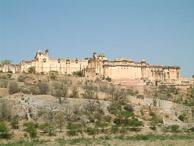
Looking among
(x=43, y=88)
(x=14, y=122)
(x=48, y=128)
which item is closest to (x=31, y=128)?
(x=48, y=128)

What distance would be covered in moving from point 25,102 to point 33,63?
2427cm

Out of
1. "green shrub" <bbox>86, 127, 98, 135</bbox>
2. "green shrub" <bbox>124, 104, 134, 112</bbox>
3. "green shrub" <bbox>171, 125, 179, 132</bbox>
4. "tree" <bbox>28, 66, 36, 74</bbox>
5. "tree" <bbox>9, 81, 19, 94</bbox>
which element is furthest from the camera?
"tree" <bbox>28, 66, 36, 74</bbox>

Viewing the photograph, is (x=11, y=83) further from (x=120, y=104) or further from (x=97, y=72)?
(x=97, y=72)

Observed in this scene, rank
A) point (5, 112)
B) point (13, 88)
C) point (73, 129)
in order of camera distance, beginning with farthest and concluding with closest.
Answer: point (13, 88)
point (5, 112)
point (73, 129)

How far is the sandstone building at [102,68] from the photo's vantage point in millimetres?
62197

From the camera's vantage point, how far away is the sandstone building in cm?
6220

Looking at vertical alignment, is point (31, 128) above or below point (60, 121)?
below

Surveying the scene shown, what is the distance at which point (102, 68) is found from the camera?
67.8 metres

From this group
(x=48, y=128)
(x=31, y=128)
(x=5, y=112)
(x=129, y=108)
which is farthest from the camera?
(x=129, y=108)

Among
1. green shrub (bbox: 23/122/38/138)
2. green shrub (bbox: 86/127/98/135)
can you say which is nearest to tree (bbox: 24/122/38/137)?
green shrub (bbox: 23/122/38/138)

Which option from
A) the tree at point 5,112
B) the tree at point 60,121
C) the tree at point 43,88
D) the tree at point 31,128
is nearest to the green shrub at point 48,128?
the tree at point 31,128

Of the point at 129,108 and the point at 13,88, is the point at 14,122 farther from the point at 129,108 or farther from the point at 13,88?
the point at 129,108

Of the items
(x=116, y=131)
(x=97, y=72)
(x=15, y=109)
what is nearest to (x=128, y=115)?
(x=116, y=131)

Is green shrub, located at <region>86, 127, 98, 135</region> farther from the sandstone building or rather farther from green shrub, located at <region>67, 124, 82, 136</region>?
the sandstone building
